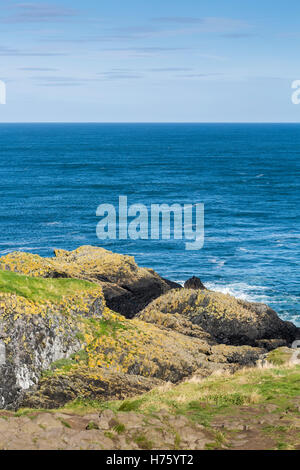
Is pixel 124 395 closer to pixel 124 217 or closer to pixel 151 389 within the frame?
pixel 151 389

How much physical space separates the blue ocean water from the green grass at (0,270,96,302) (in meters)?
25.9

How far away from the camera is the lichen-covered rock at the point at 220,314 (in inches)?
1172

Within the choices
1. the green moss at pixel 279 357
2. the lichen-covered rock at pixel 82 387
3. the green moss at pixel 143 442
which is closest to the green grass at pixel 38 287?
the lichen-covered rock at pixel 82 387

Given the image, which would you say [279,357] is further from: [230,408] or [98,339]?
[230,408]

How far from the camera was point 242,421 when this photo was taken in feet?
47.9

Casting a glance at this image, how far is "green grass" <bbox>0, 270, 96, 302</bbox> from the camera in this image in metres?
20.8

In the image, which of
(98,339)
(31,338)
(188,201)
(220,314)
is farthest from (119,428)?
(188,201)

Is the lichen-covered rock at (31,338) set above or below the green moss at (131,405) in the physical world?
above

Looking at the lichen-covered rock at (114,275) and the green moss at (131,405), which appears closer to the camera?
the green moss at (131,405)

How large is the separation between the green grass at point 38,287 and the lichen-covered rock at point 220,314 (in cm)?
770

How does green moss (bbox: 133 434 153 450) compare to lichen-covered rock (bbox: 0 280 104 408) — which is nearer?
green moss (bbox: 133 434 153 450)

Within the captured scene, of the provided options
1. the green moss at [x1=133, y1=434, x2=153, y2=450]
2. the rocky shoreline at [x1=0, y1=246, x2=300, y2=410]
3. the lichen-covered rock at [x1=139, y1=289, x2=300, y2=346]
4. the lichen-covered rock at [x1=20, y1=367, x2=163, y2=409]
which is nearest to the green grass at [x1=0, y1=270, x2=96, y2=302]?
the rocky shoreline at [x1=0, y1=246, x2=300, y2=410]

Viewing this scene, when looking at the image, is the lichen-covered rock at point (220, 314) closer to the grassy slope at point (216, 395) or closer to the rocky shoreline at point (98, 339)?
the rocky shoreline at point (98, 339)

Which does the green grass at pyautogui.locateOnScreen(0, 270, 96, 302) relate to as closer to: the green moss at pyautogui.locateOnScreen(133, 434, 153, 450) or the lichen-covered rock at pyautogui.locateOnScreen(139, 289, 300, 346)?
the lichen-covered rock at pyautogui.locateOnScreen(139, 289, 300, 346)
